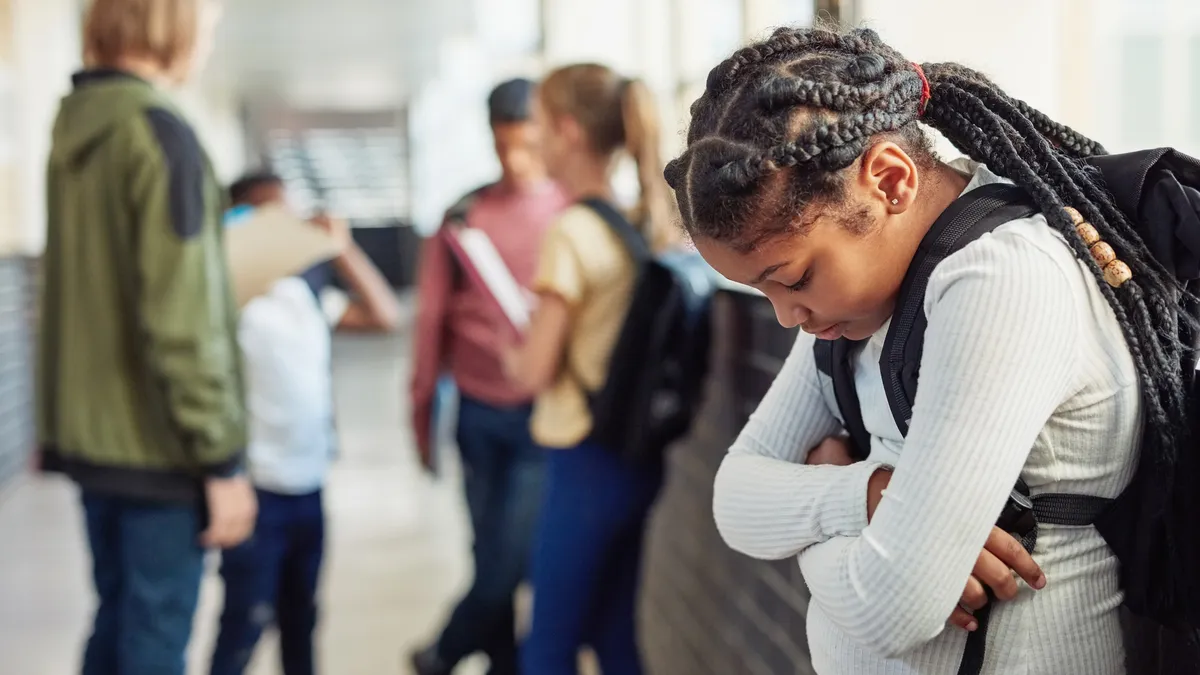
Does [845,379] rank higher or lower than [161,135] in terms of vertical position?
lower

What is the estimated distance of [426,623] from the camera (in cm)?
372

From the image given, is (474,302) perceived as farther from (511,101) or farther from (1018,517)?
(1018,517)

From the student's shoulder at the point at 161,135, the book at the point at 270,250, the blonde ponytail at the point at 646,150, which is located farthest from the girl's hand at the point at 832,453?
the book at the point at 270,250

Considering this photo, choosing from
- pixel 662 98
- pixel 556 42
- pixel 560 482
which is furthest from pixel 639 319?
pixel 556 42

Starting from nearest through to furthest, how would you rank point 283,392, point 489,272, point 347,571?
1. point 283,392
2. point 489,272
3. point 347,571

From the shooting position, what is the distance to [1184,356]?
91 centimetres

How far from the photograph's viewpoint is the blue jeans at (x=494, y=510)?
2734mm

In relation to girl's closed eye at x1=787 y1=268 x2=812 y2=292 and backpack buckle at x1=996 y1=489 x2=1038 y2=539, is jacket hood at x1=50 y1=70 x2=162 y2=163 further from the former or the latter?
backpack buckle at x1=996 y1=489 x2=1038 y2=539

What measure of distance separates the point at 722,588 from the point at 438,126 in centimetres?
1326

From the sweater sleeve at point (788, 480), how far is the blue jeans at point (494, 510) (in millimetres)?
1655

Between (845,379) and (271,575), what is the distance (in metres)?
1.70

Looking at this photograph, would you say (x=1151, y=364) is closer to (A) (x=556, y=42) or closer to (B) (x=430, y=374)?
(B) (x=430, y=374)

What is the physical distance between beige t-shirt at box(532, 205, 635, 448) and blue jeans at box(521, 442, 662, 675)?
0.06 m

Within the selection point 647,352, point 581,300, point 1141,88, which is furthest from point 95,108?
point 1141,88
